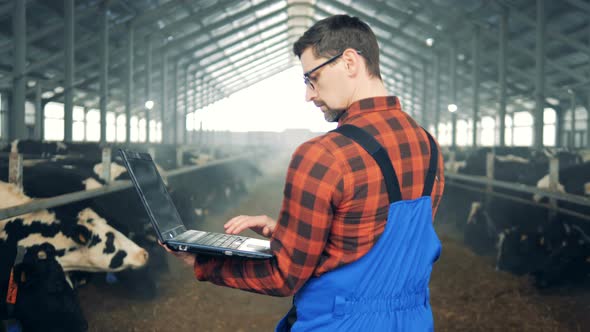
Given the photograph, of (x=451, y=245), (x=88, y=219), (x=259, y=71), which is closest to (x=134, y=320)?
(x=88, y=219)

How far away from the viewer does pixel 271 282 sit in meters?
1.25

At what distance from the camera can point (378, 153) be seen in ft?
4.04

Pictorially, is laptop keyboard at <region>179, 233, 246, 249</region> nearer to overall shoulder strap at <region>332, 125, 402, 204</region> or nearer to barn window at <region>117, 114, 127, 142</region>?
overall shoulder strap at <region>332, 125, 402, 204</region>

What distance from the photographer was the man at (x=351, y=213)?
1.18 metres

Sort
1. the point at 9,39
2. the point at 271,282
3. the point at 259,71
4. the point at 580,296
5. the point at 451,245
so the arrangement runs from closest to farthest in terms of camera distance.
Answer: the point at 271,282, the point at 580,296, the point at 451,245, the point at 9,39, the point at 259,71

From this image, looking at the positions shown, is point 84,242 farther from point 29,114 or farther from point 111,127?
point 111,127

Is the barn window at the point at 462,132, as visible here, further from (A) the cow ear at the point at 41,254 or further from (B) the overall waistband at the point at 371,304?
(B) the overall waistband at the point at 371,304

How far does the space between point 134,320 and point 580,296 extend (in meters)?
4.22

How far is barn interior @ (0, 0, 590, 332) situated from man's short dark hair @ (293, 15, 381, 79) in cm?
275

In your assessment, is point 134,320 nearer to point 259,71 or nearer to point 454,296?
point 454,296

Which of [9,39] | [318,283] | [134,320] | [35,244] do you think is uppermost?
[9,39]

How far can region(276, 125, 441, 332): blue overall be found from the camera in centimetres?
127

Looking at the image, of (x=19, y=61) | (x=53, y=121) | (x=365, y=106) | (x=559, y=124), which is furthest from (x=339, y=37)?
(x=559, y=124)

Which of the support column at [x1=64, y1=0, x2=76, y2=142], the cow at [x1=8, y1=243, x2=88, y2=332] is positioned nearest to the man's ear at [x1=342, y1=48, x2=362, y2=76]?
the cow at [x1=8, y1=243, x2=88, y2=332]
